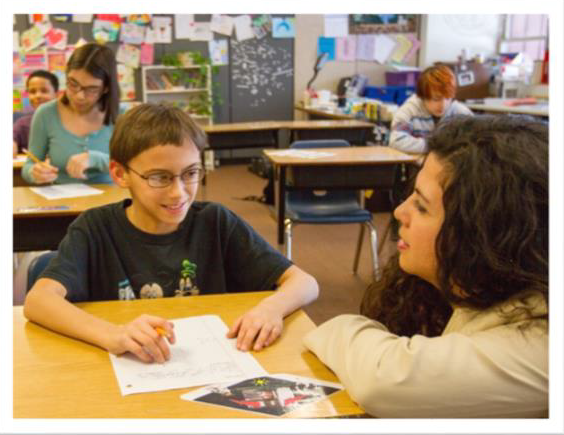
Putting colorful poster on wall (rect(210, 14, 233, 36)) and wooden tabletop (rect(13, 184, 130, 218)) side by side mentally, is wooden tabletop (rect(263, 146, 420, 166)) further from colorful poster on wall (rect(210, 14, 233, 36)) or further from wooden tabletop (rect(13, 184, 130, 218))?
colorful poster on wall (rect(210, 14, 233, 36))

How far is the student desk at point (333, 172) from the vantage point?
313cm

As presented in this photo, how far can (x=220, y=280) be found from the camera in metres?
1.51

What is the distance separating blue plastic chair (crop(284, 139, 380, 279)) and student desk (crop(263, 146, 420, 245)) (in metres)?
0.10

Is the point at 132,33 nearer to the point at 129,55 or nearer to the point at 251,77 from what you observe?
the point at 129,55

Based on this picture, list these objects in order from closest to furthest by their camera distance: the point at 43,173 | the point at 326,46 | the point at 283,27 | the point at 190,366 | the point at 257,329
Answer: the point at 190,366, the point at 257,329, the point at 43,173, the point at 283,27, the point at 326,46

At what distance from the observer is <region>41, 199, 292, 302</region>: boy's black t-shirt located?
4.59 ft

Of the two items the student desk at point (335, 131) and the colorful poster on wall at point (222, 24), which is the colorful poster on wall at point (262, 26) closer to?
the colorful poster on wall at point (222, 24)

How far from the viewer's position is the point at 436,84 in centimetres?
360

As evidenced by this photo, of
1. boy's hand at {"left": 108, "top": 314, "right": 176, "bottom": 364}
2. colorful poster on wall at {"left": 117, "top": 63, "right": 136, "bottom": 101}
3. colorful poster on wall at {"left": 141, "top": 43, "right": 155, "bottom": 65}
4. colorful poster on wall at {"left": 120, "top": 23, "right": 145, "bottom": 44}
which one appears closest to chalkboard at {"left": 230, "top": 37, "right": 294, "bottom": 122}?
colorful poster on wall at {"left": 141, "top": 43, "right": 155, "bottom": 65}

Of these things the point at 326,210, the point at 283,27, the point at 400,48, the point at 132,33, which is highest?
the point at 283,27

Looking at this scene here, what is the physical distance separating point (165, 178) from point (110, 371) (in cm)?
53

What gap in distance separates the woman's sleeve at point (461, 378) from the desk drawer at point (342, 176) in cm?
237

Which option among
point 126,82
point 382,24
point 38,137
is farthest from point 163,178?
point 382,24

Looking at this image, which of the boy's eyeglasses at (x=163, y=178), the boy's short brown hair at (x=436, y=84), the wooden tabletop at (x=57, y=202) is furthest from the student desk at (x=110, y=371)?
the boy's short brown hair at (x=436, y=84)
